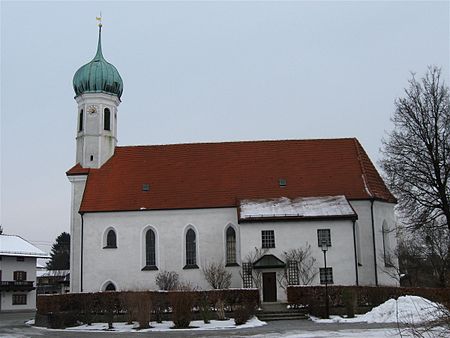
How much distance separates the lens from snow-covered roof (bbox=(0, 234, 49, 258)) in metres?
59.2

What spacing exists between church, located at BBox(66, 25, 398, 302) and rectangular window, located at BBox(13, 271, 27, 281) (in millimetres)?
22507

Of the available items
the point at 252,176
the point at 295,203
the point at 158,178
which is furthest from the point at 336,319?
the point at 158,178

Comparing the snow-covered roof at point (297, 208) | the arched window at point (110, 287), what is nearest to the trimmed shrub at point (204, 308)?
the snow-covered roof at point (297, 208)

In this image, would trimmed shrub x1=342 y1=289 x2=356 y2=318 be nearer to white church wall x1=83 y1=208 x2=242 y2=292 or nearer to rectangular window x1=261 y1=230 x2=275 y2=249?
rectangular window x1=261 y1=230 x2=275 y2=249

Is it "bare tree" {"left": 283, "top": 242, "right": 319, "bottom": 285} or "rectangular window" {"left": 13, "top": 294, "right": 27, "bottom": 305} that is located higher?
"bare tree" {"left": 283, "top": 242, "right": 319, "bottom": 285}

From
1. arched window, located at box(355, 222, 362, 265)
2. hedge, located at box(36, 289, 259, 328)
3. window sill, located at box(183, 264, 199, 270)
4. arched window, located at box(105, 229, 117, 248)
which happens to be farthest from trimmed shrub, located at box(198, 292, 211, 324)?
arched window, located at box(105, 229, 117, 248)

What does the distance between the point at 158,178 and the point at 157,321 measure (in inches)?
607

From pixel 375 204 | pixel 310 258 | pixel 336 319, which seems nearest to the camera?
pixel 336 319

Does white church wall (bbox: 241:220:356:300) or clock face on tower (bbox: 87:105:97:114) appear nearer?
white church wall (bbox: 241:220:356:300)

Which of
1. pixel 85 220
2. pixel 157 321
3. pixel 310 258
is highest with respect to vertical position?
pixel 85 220

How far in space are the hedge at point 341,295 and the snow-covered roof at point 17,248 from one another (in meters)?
38.2

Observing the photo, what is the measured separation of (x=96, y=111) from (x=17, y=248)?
2439cm

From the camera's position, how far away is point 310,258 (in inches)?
1395

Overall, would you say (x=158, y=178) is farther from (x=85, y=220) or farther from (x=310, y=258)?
(x=310, y=258)
